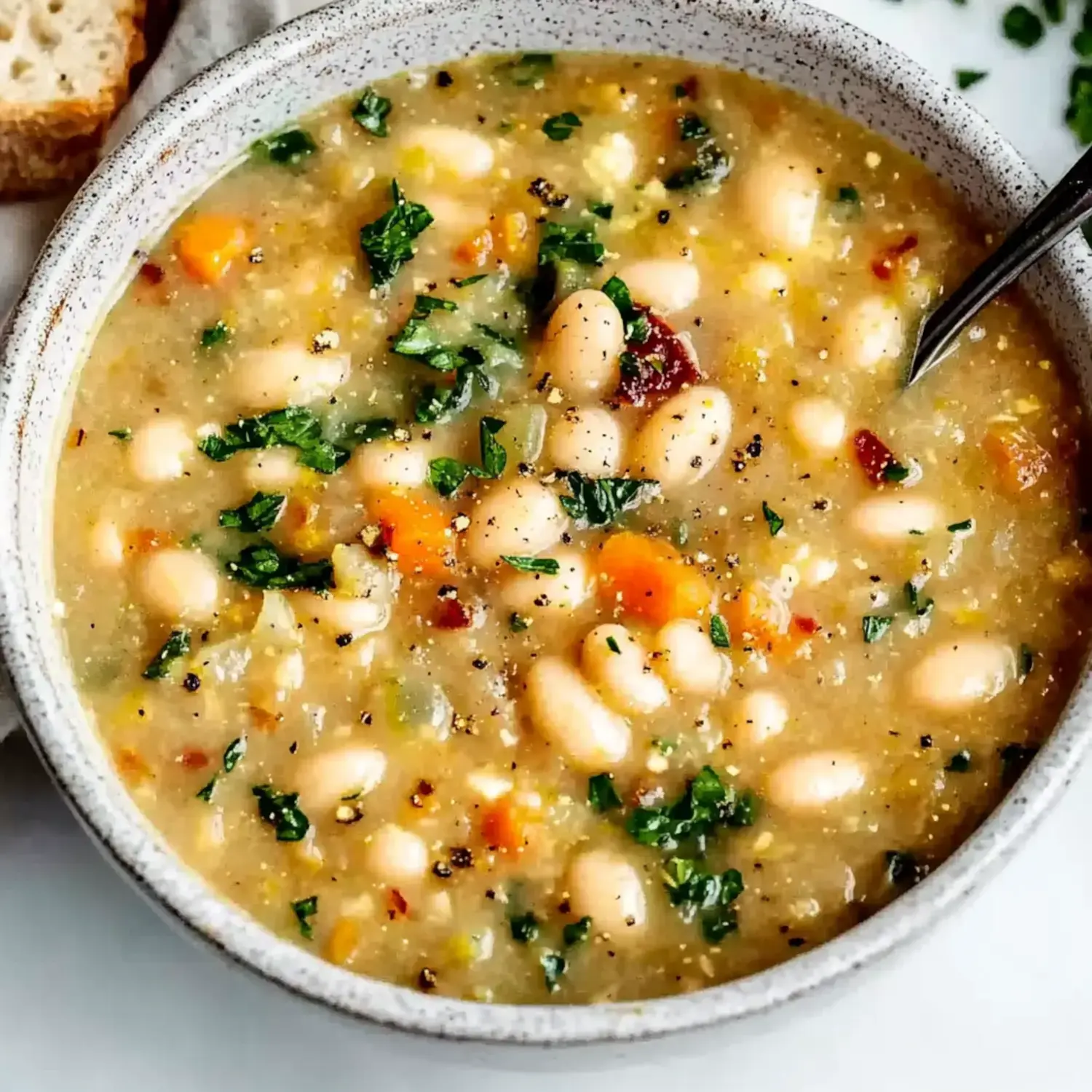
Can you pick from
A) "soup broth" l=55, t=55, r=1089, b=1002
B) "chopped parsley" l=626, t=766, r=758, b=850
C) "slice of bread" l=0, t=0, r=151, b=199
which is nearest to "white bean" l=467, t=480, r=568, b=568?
"soup broth" l=55, t=55, r=1089, b=1002

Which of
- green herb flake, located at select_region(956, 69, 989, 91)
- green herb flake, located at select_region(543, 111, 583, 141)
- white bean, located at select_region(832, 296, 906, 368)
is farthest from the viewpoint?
green herb flake, located at select_region(956, 69, 989, 91)

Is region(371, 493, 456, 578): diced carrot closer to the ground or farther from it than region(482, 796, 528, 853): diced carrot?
farther from it

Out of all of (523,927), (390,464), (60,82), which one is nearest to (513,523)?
(390,464)

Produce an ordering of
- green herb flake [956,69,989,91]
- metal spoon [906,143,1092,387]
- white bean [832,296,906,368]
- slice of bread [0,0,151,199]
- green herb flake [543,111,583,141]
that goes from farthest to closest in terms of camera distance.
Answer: green herb flake [956,69,989,91], slice of bread [0,0,151,199], green herb flake [543,111,583,141], white bean [832,296,906,368], metal spoon [906,143,1092,387]

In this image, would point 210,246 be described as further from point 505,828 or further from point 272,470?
point 505,828

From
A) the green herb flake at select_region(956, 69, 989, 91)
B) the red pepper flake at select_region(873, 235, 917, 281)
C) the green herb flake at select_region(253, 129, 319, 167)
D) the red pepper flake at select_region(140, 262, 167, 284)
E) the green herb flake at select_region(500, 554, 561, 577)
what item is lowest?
the red pepper flake at select_region(140, 262, 167, 284)

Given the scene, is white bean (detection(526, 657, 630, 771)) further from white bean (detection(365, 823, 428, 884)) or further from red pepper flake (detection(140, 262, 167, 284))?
red pepper flake (detection(140, 262, 167, 284))

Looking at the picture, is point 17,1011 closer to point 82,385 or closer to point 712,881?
point 82,385
